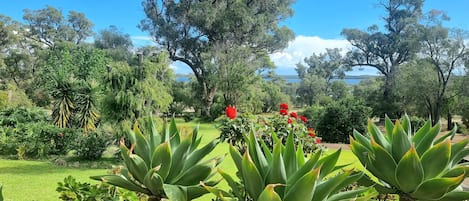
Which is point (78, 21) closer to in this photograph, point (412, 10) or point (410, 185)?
point (412, 10)

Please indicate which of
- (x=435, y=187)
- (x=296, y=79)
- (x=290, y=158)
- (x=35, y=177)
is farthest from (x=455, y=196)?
(x=296, y=79)

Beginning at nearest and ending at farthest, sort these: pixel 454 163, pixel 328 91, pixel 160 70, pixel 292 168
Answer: pixel 292 168 → pixel 454 163 → pixel 160 70 → pixel 328 91

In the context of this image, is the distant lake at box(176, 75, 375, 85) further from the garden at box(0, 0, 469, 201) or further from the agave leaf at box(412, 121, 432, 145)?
the agave leaf at box(412, 121, 432, 145)

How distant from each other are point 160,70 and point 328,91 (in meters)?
33.1

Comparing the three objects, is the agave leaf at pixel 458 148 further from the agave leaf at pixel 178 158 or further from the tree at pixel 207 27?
the tree at pixel 207 27

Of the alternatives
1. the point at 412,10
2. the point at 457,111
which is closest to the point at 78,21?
the point at 412,10

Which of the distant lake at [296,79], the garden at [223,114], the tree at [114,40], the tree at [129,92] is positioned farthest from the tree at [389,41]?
the tree at [129,92]

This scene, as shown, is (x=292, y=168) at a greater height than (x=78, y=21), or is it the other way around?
(x=78, y=21)

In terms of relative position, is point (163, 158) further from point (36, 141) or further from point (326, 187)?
point (36, 141)

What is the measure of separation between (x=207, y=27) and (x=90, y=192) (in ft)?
87.3

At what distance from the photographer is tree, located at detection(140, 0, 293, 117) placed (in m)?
27.2

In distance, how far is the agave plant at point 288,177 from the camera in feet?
3.23

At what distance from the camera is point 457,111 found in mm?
23672

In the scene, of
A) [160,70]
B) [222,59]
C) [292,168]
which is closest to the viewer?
[292,168]
